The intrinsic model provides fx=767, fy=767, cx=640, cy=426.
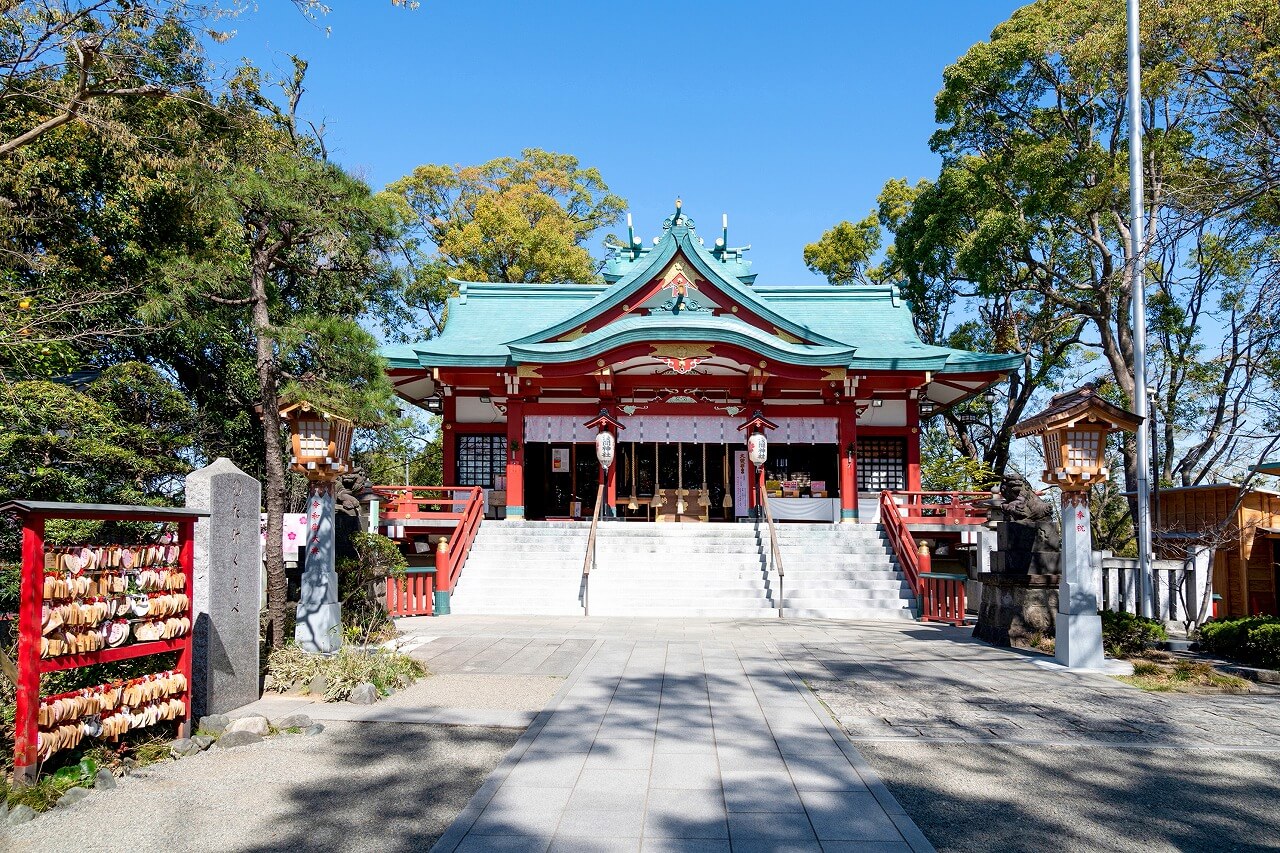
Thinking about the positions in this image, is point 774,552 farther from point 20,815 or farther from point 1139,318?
point 20,815

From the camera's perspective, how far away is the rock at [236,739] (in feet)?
18.2

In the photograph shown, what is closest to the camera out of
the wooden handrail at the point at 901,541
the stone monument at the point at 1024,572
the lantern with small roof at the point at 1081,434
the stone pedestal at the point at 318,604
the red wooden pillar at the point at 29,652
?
the red wooden pillar at the point at 29,652

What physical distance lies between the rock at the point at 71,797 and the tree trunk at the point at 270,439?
3.83 metres

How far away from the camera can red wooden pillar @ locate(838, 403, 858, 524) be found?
17.5 m

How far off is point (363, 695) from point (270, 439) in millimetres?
3316

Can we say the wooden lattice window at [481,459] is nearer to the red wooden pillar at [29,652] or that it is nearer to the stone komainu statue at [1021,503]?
the stone komainu statue at [1021,503]

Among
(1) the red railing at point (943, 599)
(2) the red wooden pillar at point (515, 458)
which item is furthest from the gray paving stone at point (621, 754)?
(2) the red wooden pillar at point (515, 458)

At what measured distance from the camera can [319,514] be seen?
8508mm

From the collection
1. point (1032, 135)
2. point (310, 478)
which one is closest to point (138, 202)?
point (310, 478)

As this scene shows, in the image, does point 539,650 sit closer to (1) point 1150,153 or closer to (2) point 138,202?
(2) point 138,202

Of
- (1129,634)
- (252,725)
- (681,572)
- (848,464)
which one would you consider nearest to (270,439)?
(252,725)

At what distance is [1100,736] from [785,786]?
289cm

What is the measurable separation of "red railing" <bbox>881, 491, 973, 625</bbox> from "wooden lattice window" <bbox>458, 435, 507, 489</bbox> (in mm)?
10184

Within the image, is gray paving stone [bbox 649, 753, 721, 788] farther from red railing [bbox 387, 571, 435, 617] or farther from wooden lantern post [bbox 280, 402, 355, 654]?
red railing [bbox 387, 571, 435, 617]
